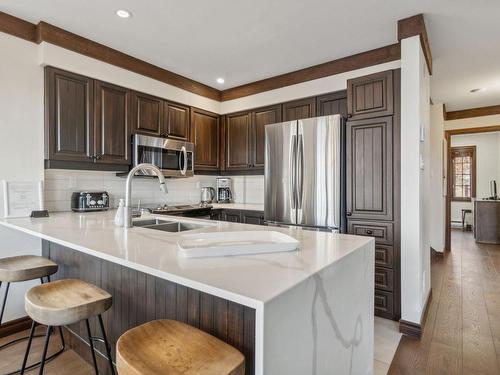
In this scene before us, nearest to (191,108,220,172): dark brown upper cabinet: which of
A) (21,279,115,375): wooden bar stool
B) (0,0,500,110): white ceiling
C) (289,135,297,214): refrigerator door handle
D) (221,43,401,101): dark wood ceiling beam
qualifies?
(221,43,401,101): dark wood ceiling beam

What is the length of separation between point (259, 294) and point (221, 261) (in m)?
0.33

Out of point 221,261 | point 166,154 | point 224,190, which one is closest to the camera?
point 221,261

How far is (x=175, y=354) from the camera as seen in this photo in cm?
91

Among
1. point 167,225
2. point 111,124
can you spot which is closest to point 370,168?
point 167,225

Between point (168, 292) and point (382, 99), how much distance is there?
2.33 m

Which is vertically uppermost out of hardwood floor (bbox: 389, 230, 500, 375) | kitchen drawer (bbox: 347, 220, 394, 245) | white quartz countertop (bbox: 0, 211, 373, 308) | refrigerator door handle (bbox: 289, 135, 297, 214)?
refrigerator door handle (bbox: 289, 135, 297, 214)

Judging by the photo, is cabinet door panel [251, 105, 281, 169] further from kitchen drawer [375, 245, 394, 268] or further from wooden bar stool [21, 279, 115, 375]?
wooden bar stool [21, 279, 115, 375]

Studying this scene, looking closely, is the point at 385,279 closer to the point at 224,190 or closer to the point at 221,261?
the point at 221,261

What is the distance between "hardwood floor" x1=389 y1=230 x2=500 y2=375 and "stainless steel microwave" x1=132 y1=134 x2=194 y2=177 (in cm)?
274

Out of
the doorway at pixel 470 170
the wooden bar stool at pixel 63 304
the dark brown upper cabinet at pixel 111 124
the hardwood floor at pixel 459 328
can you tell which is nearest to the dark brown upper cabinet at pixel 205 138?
the dark brown upper cabinet at pixel 111 124

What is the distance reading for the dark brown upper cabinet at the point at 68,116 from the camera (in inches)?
98.7

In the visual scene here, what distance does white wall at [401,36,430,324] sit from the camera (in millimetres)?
2301

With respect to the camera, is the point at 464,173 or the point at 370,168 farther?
A: the point at 464,173

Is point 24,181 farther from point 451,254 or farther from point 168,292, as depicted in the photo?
point 451,254
